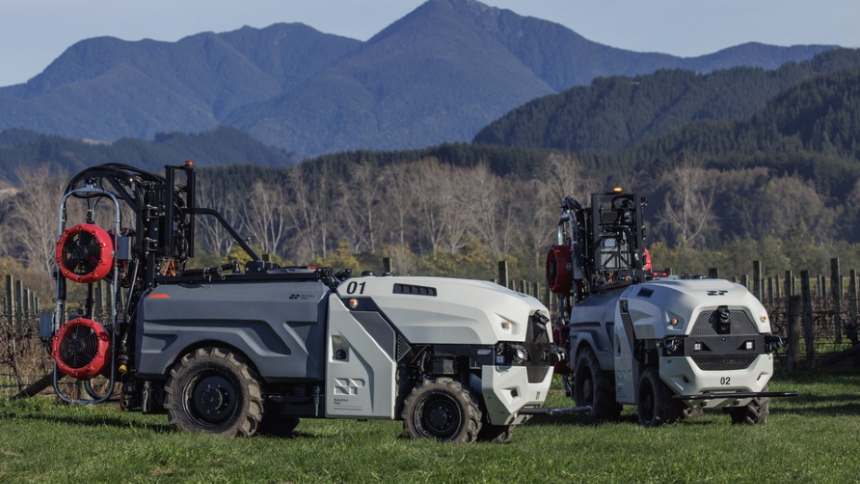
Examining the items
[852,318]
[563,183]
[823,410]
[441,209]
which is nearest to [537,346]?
[823,410]

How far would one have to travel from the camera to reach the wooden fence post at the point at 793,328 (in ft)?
107

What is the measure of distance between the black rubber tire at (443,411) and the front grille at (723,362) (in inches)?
174

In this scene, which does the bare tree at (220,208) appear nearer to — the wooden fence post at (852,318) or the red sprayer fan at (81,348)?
the wooden fence post at (852,318)

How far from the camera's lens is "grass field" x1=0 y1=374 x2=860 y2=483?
13219 millimetres

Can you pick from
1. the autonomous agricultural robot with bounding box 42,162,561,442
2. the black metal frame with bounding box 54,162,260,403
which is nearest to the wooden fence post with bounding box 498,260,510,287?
the black metal frame with bounding box 54,162,260,403

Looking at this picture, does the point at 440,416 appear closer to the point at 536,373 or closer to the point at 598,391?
the point at 536,373

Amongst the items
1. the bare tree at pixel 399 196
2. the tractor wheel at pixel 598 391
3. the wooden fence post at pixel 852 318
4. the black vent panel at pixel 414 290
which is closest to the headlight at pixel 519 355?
the black vent panel at pixel 414 290

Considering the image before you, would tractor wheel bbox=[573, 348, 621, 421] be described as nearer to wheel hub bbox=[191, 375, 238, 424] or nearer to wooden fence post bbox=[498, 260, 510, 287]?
wheel hub bbox=[191, 375, 238, 424]

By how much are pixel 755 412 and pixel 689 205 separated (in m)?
136

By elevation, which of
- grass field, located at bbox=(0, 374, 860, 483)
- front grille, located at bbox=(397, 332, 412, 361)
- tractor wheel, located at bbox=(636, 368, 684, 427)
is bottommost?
grass field, located at bbox=(0, 374, 860, 483)

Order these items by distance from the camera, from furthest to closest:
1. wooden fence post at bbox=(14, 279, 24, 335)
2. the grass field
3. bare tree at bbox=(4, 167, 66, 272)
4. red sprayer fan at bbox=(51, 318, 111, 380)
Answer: bare tree at bbox=(4, 167, 66, 272) → wooden fence post at bbox=(14, 279, 24, 335) → red sprayer fan at bbox=(51, 318, 111, 380) → the grass field

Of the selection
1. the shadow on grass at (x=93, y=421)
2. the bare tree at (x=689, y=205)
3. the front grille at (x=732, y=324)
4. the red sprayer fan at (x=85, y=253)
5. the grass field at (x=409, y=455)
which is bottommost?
the grass field at (x=409, y=455)

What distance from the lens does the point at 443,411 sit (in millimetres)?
16406

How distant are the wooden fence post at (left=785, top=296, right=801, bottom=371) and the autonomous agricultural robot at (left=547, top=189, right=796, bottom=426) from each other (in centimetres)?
1026
